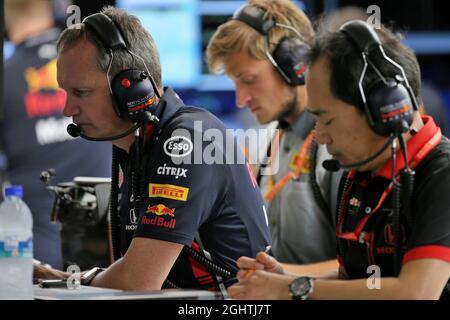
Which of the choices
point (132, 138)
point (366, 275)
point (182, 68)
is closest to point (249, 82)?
point (132, 138)

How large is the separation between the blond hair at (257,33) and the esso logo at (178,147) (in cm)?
115

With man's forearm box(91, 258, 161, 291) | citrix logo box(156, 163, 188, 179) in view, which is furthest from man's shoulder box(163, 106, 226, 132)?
man's forearm box(91, 258, 161, 291)

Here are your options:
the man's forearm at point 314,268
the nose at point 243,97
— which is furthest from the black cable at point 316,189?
the nose at point 243,97

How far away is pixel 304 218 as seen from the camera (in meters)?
3.36

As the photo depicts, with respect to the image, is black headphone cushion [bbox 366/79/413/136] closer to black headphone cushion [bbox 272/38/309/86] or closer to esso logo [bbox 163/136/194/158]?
esso logo [bbox 163/136/194/158]

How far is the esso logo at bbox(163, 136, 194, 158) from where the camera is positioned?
2.42 metres

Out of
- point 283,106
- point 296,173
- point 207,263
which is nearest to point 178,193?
point 207,263

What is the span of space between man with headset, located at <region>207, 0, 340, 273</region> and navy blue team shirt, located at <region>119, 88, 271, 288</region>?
2.44ft

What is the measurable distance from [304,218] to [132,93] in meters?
1.09

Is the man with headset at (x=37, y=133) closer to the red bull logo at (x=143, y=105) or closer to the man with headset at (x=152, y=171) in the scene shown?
Answer: the man with headset at (x=152, y=171)

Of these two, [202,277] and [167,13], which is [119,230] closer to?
[202,277]

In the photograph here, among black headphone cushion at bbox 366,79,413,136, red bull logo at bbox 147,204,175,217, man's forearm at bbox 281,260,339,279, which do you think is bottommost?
man's forearm at bbox 281,260,339,279

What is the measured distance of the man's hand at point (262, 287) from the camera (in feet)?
6.68
